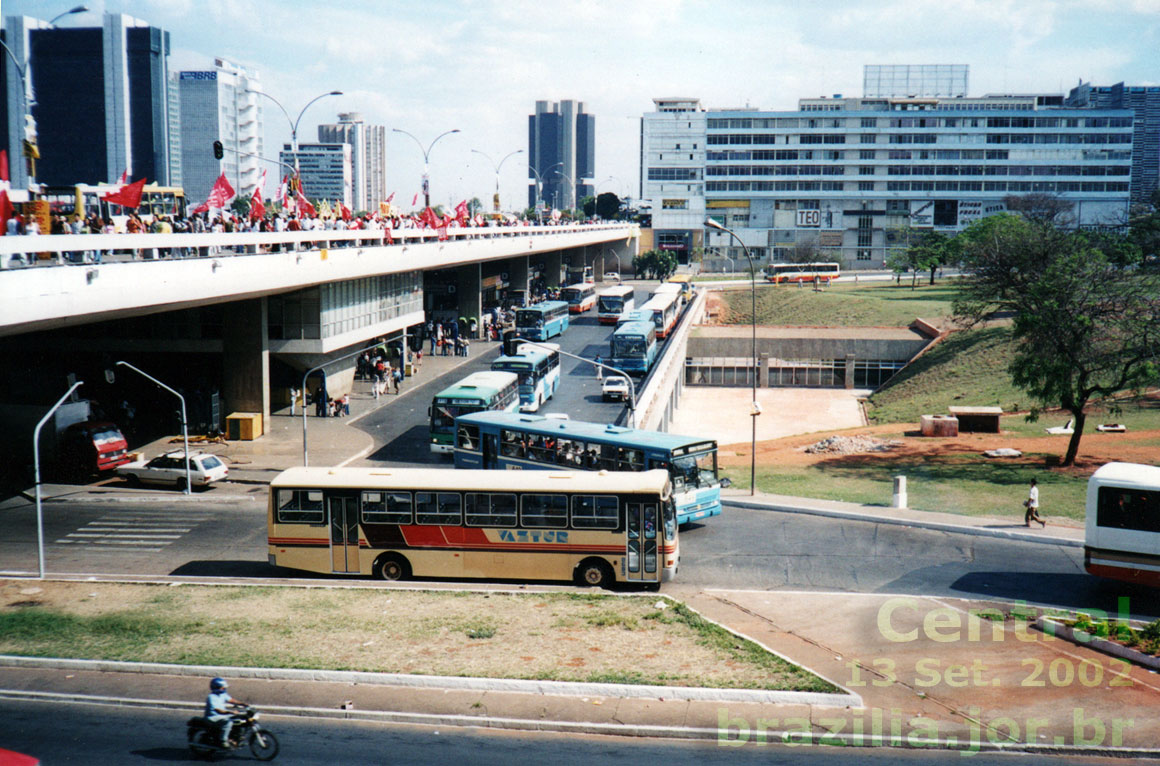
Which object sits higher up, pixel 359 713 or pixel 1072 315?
pixel 1072 315

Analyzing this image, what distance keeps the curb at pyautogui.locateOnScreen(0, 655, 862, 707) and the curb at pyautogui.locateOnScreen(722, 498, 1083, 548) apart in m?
15.2

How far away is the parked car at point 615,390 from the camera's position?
52.9 meters

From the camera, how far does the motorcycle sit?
50.0 ft

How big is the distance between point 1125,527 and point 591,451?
51.0ft

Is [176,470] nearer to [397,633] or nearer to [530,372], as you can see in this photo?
[530,372]

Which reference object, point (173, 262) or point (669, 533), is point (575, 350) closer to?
point (173, 262)

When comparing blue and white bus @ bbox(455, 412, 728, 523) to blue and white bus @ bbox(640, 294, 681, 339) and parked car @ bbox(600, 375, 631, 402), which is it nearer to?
parked car @ bbox(600, 375, 631, 402)

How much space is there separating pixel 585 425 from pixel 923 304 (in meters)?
82.5

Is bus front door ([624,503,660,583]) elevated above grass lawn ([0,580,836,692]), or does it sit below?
above

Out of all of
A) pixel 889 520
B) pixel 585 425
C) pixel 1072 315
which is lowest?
pixel 889 520

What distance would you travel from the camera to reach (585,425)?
3438 cm

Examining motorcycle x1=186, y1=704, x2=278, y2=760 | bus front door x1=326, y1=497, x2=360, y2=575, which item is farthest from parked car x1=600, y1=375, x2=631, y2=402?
motorcycle x1=186, y1=704, x2=278, y2=760

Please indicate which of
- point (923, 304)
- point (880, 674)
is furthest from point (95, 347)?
point (923, 304)

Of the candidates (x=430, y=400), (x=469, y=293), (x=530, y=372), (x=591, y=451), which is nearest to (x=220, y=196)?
(x=530, y=372)
